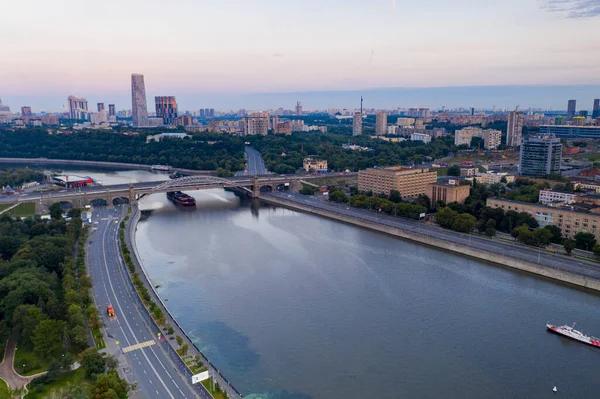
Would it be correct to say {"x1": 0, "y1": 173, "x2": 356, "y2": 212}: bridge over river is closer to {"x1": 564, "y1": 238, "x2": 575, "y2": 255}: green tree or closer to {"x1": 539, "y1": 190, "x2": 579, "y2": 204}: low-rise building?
{"x1": 539, "y1": 190, "x2": 579, "y2": 204}: low-rise building

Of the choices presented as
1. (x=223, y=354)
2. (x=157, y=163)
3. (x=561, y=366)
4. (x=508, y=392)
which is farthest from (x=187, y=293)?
(x=157, y=163)

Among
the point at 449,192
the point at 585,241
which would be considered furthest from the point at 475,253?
the point at 449,192

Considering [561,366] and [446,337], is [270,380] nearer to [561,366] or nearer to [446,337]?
[446,337]

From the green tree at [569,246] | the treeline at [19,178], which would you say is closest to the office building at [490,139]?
the green tree at [569,246]

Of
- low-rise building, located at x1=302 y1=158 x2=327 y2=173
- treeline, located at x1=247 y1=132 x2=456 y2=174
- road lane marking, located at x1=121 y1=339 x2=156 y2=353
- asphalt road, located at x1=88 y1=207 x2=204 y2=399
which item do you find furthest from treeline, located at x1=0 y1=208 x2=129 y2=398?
low-rise building, located at x1=302 y1=158 x2=327 y2=173

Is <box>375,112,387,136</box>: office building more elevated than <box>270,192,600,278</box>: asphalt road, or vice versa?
<box>375,112,387,136</box>: office building

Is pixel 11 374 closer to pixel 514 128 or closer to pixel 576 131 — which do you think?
pixel 514 128

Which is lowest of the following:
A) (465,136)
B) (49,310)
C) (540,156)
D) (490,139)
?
(49,310)

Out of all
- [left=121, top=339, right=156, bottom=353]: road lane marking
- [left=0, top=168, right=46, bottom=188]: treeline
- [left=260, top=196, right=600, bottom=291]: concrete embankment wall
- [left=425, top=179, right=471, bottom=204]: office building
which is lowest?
[left=121, top=339, right=156, bottom=353]: road lane marking
